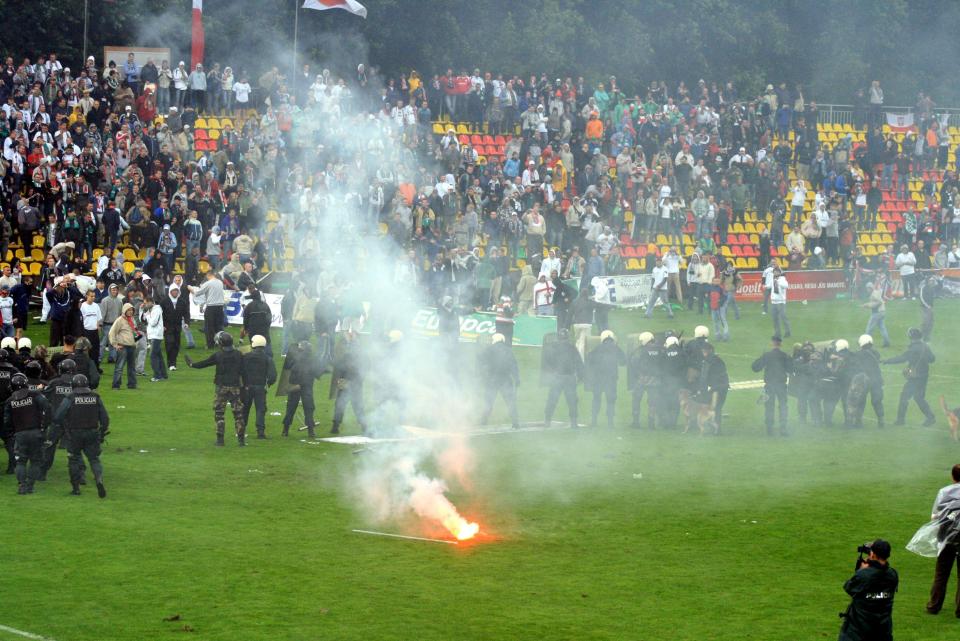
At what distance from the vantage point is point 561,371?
23.7 m

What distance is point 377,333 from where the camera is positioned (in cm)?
2505

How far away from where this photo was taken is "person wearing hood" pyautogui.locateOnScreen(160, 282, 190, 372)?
27.8 metres

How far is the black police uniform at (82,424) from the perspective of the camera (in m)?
17.8

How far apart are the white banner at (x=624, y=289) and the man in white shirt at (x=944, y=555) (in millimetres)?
22191

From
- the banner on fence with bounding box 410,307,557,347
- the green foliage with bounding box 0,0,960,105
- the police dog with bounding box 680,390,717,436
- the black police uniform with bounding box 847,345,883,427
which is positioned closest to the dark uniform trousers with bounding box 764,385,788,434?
the police dog with bounding box 680,390,717,436

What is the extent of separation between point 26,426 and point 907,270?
30.2m

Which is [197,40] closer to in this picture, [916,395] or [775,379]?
[775,379]

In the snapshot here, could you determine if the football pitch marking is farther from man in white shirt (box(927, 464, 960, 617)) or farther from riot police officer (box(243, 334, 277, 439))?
riot police officer (box(243, 334, 277, 439))

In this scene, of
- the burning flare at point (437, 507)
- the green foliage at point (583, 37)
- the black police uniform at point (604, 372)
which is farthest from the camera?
the green foliage at point (583, 37)

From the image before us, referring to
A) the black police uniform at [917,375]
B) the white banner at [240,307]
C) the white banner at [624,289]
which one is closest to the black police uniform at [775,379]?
the black police uniform at [917,375]

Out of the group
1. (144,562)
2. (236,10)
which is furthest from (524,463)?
(236,10)

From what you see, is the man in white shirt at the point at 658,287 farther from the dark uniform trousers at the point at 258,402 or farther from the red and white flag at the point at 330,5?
the dark uniform trousers at the point at 258,402

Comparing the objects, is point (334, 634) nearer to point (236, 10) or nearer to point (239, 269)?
point (239, 269)

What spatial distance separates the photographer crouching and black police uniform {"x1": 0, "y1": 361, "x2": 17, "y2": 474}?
38.4 feet
